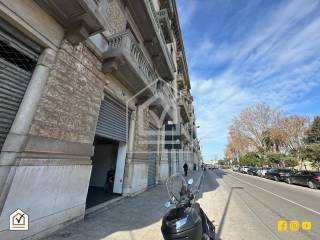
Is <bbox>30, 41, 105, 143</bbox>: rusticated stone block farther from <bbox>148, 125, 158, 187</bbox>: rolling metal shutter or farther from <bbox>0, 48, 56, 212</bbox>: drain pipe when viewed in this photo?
<bbox>148, 125, 158, 187</bbox>: rolling metal shutter

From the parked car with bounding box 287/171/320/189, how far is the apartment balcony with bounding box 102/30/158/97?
53.5ft

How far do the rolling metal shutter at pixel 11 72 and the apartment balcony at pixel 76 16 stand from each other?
96 centimetres

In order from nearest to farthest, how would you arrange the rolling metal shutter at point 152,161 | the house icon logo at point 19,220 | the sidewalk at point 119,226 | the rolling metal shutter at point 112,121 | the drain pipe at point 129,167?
the house icon logo at point 19,220
the sidewalk at point 119,226
the rolling metal shutter at point 112,121
the drain pipe at point 129,167
the rolling metal shutter at point 152,161

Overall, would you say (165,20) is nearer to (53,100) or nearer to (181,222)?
(53,100)

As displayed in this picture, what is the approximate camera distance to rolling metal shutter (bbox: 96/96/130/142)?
6230 millimetres

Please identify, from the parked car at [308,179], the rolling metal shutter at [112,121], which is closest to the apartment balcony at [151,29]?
the rolling metal shutter at [112,121]

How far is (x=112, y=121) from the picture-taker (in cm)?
690

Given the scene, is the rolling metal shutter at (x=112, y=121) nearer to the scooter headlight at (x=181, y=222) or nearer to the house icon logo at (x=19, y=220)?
the house icon logo at (x=19, y=220)

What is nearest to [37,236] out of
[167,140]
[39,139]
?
[39,139]

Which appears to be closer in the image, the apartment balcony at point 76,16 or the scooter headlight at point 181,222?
the scooter headlight at point 181,222

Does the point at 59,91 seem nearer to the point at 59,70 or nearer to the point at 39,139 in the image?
the point at 59,70

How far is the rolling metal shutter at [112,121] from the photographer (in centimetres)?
623

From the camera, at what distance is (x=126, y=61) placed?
6125 mm

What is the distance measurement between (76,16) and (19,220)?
4.35 meters
